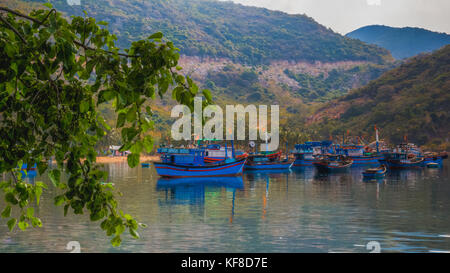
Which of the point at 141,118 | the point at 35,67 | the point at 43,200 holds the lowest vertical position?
the point at 43,200

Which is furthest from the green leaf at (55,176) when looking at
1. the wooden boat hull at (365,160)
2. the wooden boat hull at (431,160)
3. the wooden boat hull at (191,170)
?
the wooden boat hull at (365,160)

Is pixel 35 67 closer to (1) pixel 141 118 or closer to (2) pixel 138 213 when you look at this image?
(1) pixel 141 118

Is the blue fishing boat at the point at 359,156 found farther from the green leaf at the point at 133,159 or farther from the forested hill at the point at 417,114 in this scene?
the green leaf at the point at 133,159

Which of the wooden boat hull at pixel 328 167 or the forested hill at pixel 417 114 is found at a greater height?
the forested hill at pixel 417 114

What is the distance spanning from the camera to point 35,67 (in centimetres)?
488

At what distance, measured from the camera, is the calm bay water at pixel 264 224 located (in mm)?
24469

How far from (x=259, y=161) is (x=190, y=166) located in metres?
28.6

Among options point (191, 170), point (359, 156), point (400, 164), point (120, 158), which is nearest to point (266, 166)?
point (191, 170)

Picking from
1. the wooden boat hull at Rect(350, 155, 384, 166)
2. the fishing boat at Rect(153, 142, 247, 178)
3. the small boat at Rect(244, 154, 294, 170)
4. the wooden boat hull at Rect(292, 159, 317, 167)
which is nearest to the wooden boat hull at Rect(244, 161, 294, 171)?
the small boat at Rect(244, 154, 294, 170)

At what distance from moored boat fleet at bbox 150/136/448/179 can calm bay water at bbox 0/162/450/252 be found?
25.2m

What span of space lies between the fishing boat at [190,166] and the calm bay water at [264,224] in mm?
24492

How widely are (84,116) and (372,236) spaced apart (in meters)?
24.4
